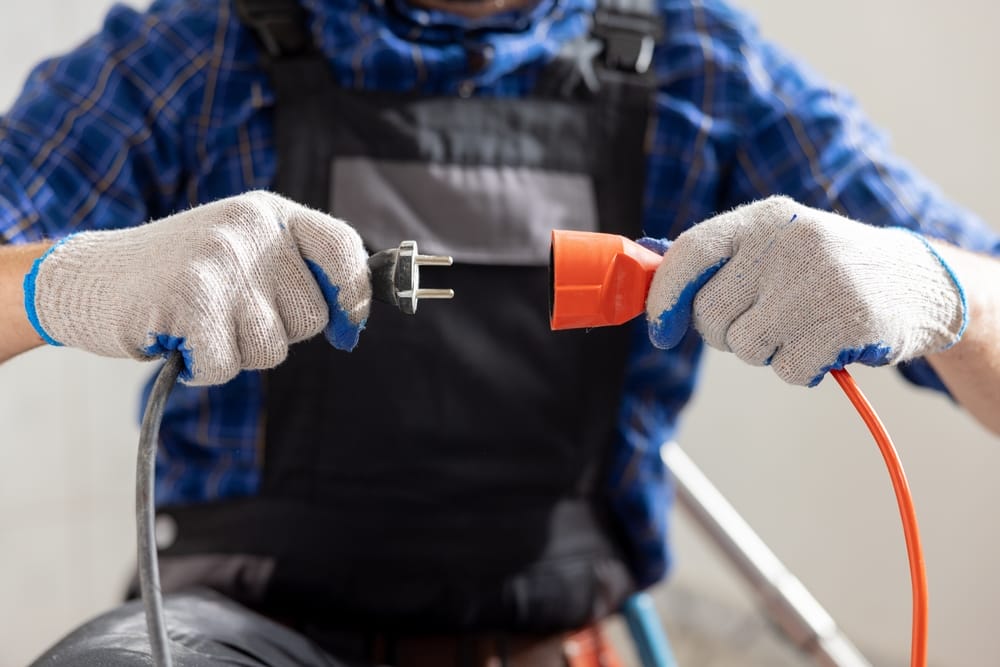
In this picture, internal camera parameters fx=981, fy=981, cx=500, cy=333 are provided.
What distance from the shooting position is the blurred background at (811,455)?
47.4 inches

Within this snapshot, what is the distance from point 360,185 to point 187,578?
34cm

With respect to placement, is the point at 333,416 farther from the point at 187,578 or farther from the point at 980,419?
the point at 980,419

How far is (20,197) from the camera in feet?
2.45

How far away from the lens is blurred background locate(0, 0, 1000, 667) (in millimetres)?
1203

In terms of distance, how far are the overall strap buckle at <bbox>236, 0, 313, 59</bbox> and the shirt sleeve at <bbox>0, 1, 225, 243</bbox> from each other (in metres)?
0.05

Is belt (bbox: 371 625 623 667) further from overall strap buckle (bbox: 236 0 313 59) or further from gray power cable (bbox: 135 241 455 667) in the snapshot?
overall strap buckle (bbox: 236 0 313 59)

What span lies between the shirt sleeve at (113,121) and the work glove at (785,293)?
471 mm

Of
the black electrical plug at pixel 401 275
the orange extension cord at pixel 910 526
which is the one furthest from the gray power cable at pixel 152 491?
the orange extension cord at pixel 910 526

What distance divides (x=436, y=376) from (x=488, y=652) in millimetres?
234

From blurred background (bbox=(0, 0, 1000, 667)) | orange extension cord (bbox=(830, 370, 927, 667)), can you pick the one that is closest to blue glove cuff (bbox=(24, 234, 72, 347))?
orange extension cord (bbox=(830, 370, 927, 667))

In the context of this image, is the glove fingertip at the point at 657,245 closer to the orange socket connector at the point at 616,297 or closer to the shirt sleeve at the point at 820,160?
the orange socket connector at the point at 616,297

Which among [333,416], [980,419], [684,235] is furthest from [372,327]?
[980,419]

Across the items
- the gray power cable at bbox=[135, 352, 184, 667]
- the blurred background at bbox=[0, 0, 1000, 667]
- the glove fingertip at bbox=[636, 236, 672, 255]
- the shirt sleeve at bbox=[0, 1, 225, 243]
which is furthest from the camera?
the blurred background at bbox=[0, 0, 1000, 667]

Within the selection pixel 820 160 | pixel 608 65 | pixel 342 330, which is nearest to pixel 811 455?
pixel 820 160
